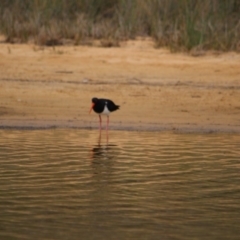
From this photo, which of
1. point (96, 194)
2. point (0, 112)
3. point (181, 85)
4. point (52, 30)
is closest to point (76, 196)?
point (96, 194)

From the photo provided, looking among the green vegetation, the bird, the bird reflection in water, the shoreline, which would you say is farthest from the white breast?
the green vegetation

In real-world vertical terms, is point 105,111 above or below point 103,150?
above

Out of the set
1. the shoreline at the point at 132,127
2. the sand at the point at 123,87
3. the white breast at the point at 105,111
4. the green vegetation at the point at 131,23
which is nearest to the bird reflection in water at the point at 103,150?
the white breast at the point at 105,111

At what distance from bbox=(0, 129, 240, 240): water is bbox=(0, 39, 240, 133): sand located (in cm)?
83

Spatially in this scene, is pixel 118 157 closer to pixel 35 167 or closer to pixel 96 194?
pixel 35 167

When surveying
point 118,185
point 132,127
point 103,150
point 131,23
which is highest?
point 131,23

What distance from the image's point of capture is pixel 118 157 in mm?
11852

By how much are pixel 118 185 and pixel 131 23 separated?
9556 millimetres

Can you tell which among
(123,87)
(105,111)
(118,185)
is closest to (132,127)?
(105,111)

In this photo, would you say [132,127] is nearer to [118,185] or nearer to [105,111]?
[105,111]

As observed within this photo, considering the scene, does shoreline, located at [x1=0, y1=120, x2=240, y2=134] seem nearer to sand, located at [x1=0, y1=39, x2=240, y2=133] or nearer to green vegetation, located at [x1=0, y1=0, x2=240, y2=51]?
sand, located at [x1=0, y1=39, x2=240, y2=133]

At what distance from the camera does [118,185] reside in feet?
33.5

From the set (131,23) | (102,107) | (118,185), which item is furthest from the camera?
(131,23)

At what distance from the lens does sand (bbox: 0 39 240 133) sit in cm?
1472
